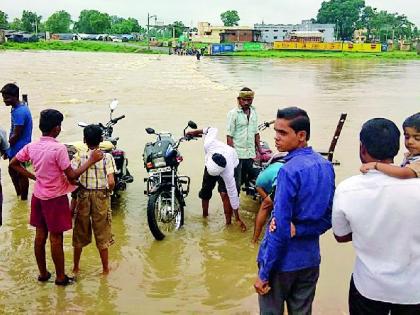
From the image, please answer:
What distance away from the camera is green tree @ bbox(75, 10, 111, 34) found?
142250mm

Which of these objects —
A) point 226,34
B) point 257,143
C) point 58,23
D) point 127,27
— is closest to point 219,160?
point 257,143

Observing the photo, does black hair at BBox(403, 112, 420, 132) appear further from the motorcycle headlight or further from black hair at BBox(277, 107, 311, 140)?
the motorcycle headlight

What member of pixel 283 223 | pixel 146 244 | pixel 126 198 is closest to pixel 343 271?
pixel 146 244

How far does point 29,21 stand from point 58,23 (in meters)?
13.8

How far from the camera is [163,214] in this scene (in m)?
6.19

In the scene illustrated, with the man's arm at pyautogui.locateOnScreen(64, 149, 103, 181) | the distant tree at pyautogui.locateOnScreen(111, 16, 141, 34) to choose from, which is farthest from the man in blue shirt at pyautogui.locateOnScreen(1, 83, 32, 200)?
the distant tree at pyautogui.locateOnScreen(111, 16, 141, 34)

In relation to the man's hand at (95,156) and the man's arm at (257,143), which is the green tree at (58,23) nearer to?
the man's arm at (257,143)

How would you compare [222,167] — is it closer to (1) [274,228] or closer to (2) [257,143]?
(2) [257,143]

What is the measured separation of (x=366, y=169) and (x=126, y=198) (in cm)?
544

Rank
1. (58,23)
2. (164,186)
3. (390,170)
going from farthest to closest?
(58,23) → (164,186) → (390,170)

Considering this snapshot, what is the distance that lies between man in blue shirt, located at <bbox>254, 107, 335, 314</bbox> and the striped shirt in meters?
2.26

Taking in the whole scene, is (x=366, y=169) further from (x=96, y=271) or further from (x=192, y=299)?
(x=96, y=271)

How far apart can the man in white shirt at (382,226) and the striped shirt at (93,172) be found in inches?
104

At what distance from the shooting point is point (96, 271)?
17.1 ft
